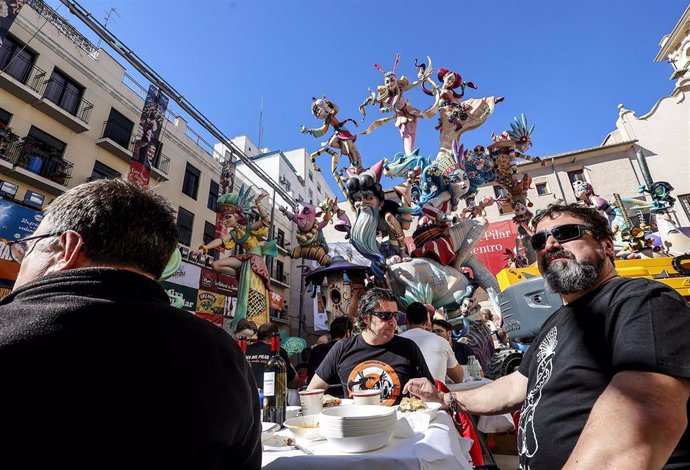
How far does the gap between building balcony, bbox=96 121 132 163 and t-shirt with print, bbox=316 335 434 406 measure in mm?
14643

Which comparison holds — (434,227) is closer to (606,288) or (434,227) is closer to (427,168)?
(427,168)

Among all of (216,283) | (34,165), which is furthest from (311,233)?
(34,165)

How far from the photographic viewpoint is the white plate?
1.43 meters

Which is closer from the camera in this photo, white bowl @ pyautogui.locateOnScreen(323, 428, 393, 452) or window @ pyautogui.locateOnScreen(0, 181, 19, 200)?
white bowl @ pyautogui.locateOnScreen(323, 428, 393, 452)

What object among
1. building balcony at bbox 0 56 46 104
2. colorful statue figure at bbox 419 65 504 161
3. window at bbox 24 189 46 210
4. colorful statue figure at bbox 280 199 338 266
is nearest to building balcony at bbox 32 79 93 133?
building balcony at bbox 0 56 46 104

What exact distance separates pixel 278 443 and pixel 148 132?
13.0 meters

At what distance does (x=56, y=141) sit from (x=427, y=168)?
13.0m

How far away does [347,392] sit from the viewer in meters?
2.52

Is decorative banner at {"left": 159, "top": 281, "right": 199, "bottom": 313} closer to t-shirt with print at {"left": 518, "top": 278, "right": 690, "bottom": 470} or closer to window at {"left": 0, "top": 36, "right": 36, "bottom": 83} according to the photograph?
window at {"left": 0, "top": 36, "right": 36, "bottom": 83}

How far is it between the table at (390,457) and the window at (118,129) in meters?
16.1

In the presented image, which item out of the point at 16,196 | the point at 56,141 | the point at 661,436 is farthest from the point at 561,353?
the point at 56,141

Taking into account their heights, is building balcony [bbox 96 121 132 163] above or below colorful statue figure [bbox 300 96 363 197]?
above

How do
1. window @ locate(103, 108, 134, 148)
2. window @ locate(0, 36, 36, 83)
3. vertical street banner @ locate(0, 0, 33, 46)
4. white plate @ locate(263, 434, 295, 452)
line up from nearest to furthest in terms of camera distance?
white plate @ locate(263, 434, 295, 452) → vertical street banner @ locate(0, 0, 33, 46) → window @ locate(0, 36, 36, 83) → window @ locate(103, 108, 134, 148)

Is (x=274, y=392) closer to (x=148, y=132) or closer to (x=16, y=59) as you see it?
(x=148, y=132)
